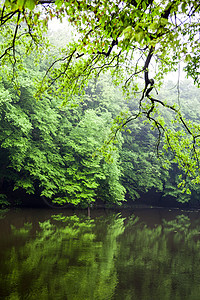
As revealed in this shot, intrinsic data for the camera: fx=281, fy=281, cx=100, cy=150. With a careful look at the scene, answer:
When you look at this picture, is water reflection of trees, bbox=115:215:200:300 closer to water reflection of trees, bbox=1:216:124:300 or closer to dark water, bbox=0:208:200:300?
dark water, bbox=0:208:200:300

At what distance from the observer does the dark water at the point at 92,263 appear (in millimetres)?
7168

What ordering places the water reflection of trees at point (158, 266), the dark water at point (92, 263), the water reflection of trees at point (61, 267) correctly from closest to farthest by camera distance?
the water reflection of trees at point (61, 267) < the dark water at point (92, 263) < the water reflection of trees at point (158, 266)

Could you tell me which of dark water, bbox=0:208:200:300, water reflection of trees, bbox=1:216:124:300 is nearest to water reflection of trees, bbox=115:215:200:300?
dark water, bbox=0:208:200:300

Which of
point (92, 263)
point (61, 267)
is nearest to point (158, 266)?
point (92, 263)

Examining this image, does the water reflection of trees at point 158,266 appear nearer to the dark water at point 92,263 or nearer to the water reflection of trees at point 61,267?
the dark water at point 92,263

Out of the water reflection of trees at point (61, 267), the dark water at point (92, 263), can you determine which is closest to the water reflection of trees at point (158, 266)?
the dark water at point (92, 263)

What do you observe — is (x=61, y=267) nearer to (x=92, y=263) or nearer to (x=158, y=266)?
(x=92, y=263)

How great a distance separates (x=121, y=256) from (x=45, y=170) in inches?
379

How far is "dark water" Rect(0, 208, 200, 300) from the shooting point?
7168 millimetres

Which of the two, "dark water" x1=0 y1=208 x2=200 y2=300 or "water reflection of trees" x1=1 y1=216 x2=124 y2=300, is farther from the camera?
"dark water" x1=0 y1=208 x2=200 y2=300

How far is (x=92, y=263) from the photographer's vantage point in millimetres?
9477

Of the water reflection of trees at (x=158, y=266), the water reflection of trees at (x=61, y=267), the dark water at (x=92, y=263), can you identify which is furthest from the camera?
the water reflection of trees at (x=158, y=266)

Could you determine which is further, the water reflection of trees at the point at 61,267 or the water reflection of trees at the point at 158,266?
the water reflection of trees at the point at 158,266

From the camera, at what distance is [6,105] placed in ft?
53.9
